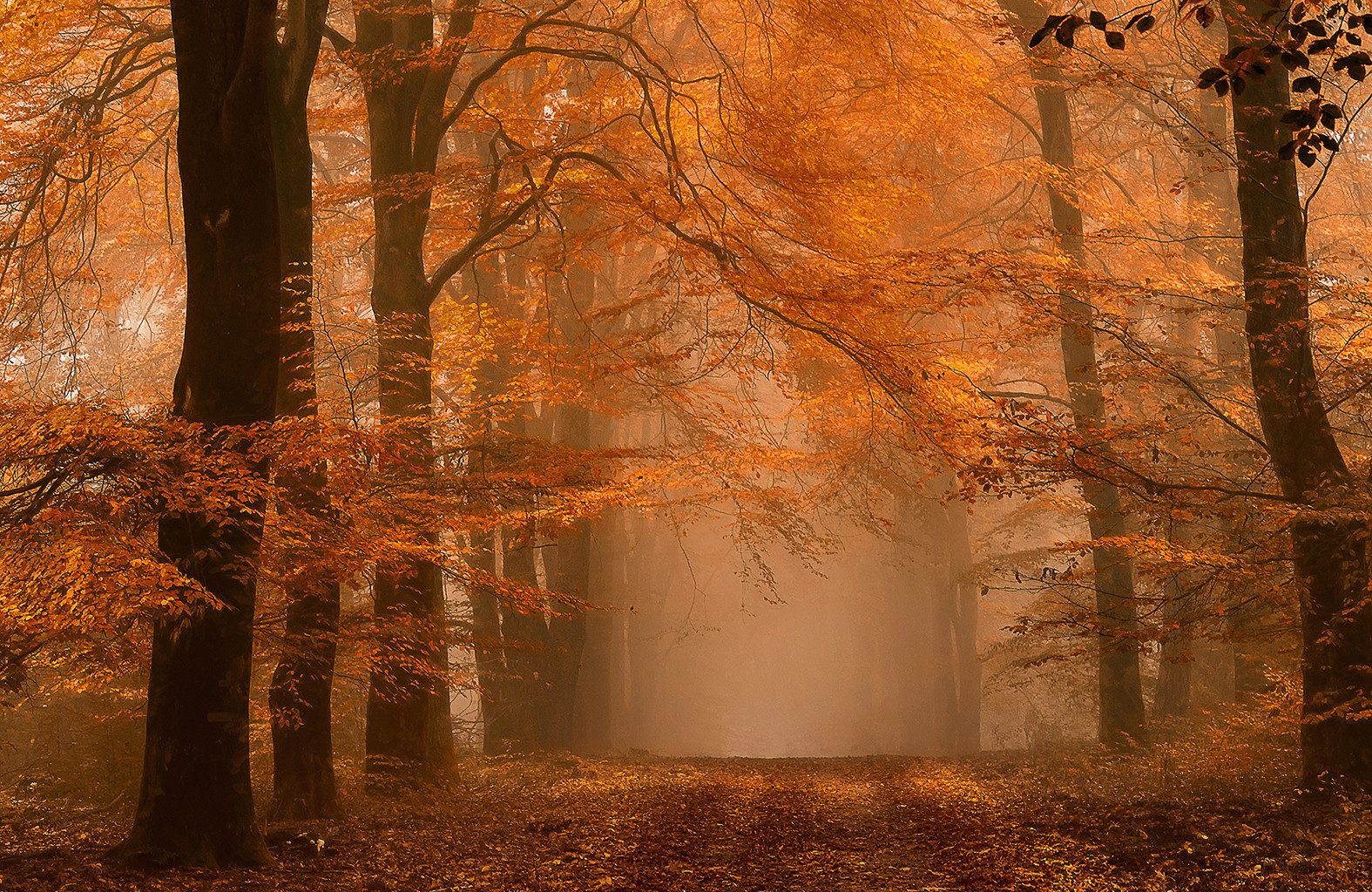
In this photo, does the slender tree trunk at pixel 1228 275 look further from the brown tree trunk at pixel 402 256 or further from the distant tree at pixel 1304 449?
the brown tree trunk at pixel 402 256

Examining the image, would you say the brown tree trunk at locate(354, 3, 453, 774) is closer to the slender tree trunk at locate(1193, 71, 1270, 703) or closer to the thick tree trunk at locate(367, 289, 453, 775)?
the thick tree trunk at locate(367, 289, 453, 775)

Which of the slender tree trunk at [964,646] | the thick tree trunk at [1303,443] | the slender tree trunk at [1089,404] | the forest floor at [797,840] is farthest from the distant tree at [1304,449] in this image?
the slender tree trunk at [964,646]

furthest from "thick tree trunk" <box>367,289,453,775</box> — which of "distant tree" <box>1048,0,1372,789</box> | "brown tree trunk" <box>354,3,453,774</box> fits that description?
"distant tree" <box>1048,0,1372,789</box>

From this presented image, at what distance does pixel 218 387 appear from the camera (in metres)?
6.09

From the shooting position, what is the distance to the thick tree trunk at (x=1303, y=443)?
7.33 metres

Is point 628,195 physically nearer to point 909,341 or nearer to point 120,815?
point 909,341

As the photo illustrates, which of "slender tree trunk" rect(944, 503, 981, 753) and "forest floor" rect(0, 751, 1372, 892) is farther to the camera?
"slender tree trunk" rect(944, 503, 981, 753)

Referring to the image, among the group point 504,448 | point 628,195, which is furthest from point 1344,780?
point 628,195

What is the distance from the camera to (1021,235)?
9.14m

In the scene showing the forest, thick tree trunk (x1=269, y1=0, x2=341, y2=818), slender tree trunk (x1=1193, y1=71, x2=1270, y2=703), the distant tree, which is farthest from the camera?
slender tree trunk (x1=1193, y1=71, x2=1270, y2=703)

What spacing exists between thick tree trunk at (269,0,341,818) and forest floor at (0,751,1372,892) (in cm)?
56

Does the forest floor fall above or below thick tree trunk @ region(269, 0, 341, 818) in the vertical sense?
below

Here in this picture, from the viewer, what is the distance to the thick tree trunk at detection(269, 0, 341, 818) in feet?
24.7

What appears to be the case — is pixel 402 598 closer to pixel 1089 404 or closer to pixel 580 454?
pixel 580 454
